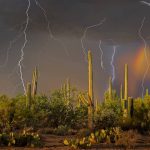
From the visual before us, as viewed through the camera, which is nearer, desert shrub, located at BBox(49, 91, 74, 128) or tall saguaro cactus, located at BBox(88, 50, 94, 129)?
tall saguaro cactus, located at BBox(88, 50, 94, 129)

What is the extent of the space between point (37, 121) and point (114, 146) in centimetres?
1243

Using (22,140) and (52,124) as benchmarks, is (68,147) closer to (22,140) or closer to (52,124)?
(22,140)

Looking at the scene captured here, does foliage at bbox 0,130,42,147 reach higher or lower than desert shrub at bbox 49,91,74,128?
lower

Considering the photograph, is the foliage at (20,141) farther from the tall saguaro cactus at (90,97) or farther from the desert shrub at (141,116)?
the desert shrub at (141,116)

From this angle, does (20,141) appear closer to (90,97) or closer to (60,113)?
(90,97)

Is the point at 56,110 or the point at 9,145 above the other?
the point at 56,110

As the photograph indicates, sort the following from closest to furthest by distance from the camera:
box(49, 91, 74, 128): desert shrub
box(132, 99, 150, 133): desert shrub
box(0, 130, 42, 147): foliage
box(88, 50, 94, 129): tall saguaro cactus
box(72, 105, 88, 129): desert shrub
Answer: box(0, 130, 42, 147): foliage, box(88, 50, 94, 129): tall saguaro cactus, box(132, 99, 150, 133): desert shrub, box(72, 105, 88, 129): desert shrub, box(49, 91, 74, 128): desert shrub

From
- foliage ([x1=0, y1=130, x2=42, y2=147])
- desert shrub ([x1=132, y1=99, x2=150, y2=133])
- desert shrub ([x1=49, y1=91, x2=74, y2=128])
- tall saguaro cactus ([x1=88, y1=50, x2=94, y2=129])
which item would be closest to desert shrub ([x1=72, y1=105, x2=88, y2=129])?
desert shrub ([x1=49, y1=91, x2=74, y2=128])

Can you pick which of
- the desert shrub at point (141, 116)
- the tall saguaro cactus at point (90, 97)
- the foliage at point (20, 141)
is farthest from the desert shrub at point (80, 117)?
the foliage at point (20, 141)

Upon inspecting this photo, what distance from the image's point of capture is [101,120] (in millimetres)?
27016

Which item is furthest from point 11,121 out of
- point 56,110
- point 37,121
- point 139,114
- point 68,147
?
point 68,147

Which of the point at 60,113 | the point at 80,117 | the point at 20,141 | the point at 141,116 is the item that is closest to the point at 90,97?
the point at 141,116

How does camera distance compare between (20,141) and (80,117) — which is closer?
(20,141)

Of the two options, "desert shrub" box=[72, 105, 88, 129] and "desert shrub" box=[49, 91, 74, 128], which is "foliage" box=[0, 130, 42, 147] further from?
"desert shrub" box=[49, 91, 74, 128]
